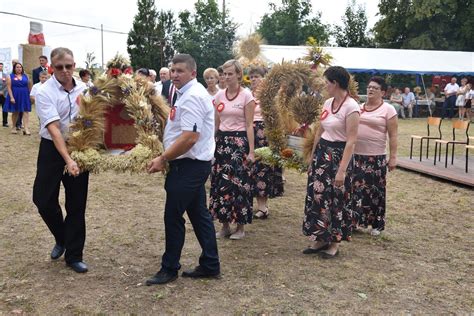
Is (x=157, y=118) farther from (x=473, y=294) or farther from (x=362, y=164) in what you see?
(x=473, y=294)

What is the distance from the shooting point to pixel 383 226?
5.63 metres

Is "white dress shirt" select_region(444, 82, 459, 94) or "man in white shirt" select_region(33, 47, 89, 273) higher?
"white dress shirt" select_region(444, 82, 459, 94)

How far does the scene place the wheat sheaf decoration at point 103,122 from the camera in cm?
398

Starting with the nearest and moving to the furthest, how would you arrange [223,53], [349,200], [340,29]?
[349,200] → [223,53] → [340,29]

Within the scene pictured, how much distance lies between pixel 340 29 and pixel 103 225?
140 feet

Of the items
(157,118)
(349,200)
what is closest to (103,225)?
(157,118)

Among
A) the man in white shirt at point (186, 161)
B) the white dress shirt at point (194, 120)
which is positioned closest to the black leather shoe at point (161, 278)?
the man in white shirt at point (186, 161)

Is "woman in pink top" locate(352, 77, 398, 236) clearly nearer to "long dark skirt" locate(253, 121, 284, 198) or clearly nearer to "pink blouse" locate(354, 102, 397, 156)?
"pink blouse" locate(354, 102, 397, 156)

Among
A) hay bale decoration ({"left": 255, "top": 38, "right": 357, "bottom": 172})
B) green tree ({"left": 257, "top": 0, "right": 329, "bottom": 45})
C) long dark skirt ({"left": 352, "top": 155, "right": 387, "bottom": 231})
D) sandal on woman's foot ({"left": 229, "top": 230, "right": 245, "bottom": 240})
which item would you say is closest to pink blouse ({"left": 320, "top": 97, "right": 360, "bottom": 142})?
hay bale decoration ({"left": 255, "top": 38, "right": 357, "bottom": 172})

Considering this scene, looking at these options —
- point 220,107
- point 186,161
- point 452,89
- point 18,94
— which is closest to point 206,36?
point 452,89

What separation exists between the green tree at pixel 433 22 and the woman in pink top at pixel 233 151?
33.1m

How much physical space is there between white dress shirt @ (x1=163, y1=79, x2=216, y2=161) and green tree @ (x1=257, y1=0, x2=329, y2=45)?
4190 cm

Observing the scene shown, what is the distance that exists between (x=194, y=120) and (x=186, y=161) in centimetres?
36

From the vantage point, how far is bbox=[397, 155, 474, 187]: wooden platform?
8375mm
